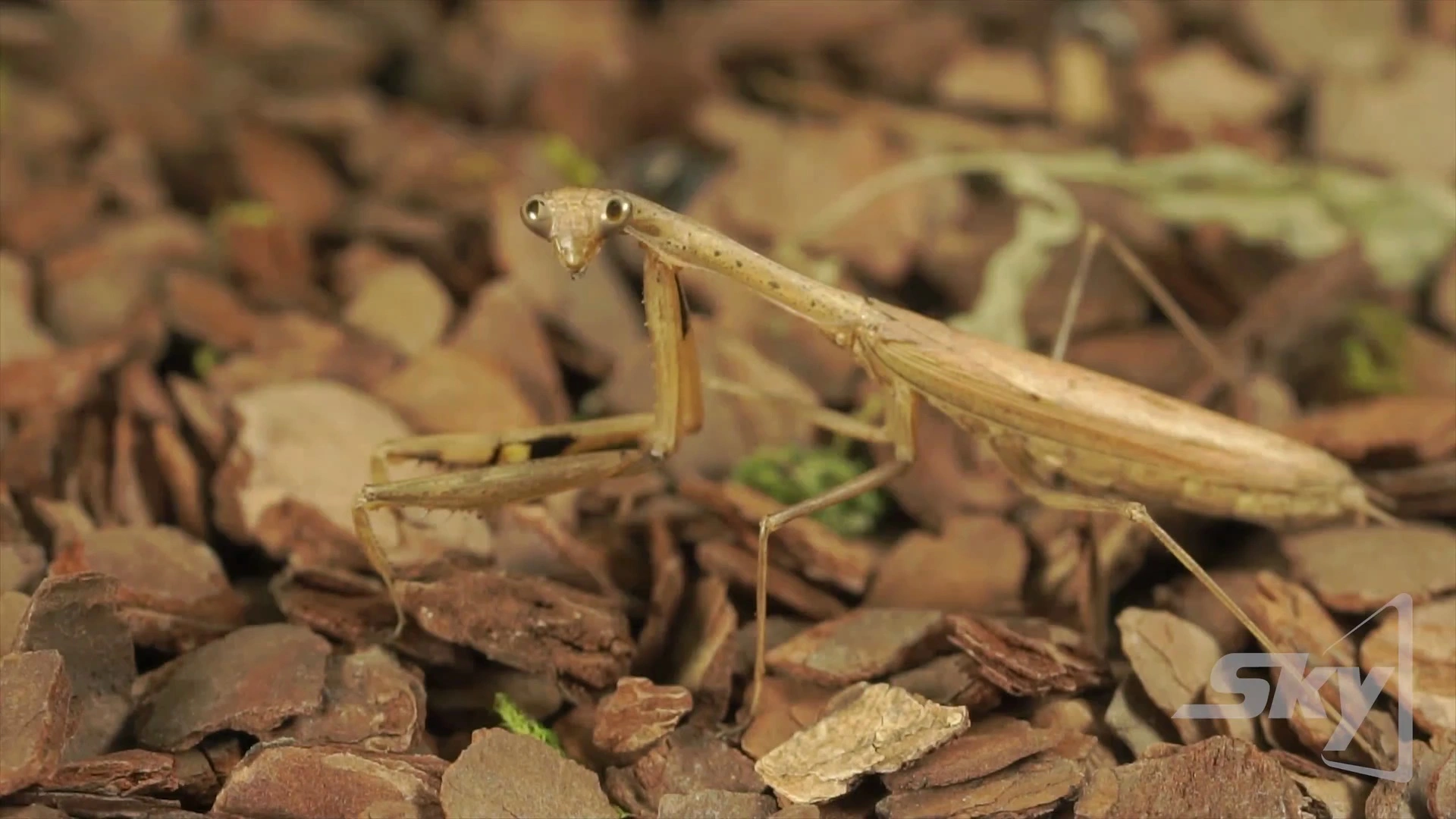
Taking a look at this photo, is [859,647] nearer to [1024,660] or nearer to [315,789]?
[1024,660]

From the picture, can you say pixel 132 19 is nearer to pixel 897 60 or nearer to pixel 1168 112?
pixel 897 60

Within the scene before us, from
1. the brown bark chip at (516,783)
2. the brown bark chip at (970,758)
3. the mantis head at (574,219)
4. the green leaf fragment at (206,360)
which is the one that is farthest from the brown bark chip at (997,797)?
the green leaf fragment at (206,360)

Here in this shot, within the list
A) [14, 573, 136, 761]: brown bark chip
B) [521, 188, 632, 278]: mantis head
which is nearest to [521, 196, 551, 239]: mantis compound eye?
[521, 188, 632, 278]: mantis head

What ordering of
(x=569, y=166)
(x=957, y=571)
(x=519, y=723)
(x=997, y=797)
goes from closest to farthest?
(x=997, y=797) → (x=519, y=723) → (x=957, y=571) → (x=569, y=166)

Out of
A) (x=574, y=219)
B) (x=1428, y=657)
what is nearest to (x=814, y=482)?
(x=574, y=219)

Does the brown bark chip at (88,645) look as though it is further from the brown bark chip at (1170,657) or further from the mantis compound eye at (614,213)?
the brown bark chip at (1170,657)

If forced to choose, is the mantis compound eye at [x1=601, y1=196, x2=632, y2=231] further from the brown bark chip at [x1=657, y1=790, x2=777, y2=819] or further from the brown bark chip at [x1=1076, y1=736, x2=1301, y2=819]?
the brown bark chip at [x1=1076, y1=736, x2=1301, y2=819]

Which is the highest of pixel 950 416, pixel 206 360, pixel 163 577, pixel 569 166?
pixel 569 166

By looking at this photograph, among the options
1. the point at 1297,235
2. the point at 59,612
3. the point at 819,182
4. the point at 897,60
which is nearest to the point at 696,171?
the point at 819,182
